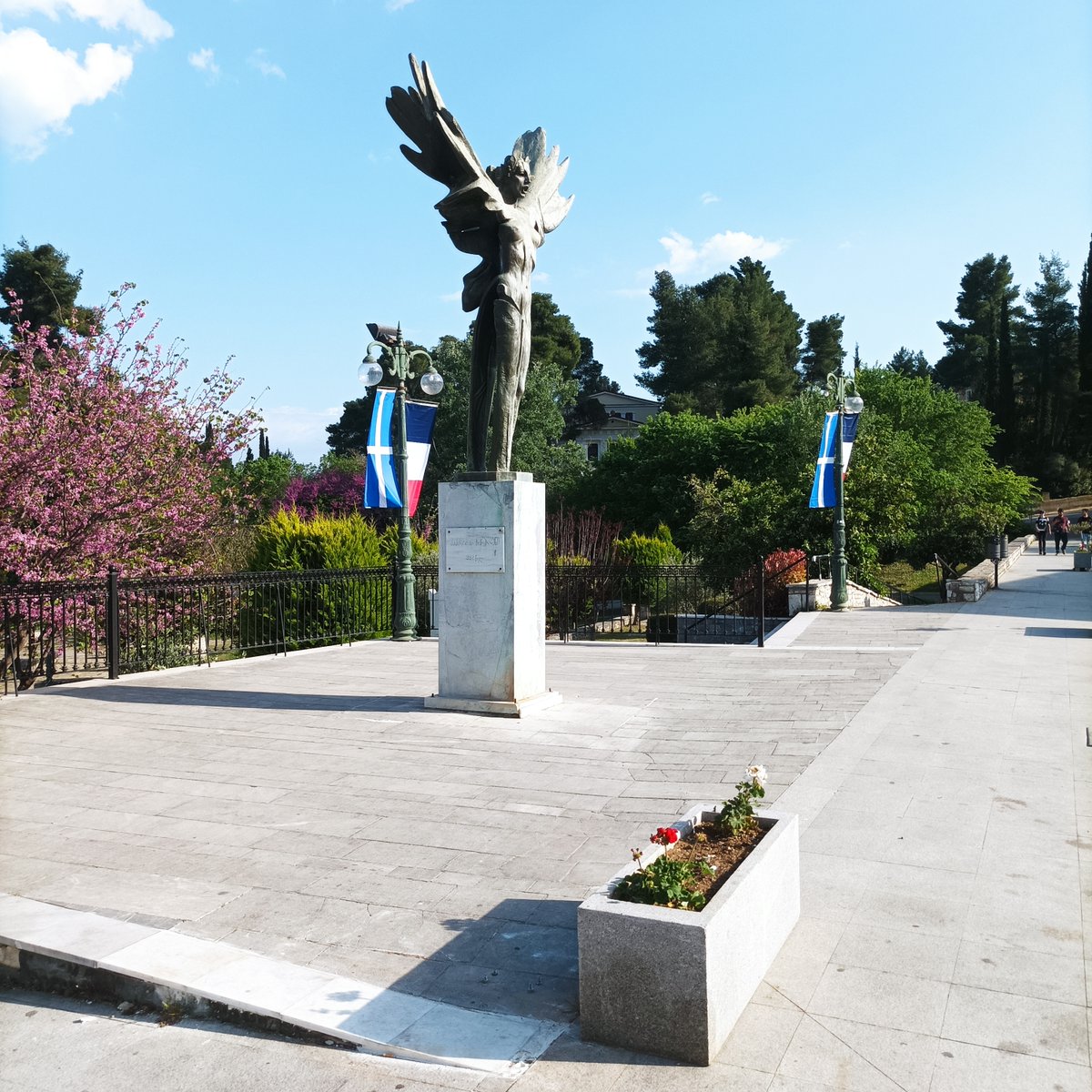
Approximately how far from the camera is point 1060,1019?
130 inches

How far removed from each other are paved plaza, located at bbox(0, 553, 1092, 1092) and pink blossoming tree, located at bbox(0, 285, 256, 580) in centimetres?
325

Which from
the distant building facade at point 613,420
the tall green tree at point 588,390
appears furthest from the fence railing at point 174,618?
the tall green tree at point 588,390

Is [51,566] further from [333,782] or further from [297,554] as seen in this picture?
[333,782]

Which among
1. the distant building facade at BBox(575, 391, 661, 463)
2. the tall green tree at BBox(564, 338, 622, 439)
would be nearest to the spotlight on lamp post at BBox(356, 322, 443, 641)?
the distant building facade at BBox(575, 391, 661, 463)

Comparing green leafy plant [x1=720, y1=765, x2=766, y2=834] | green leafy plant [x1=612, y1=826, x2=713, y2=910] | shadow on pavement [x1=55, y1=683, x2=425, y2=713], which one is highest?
green leafy plant [x1=720, y1=765, x2=766, y2=834]

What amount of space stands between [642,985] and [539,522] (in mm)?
6321

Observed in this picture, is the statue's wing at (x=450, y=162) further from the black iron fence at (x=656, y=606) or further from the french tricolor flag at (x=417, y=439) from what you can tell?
the black iron fence at (x=656, y=606)

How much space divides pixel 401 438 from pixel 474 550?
7.35 metres

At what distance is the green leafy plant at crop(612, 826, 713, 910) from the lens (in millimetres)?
3244

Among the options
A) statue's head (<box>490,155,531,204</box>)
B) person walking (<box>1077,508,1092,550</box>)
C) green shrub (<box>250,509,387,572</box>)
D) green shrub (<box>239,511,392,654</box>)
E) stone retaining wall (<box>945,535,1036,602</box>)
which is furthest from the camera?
person walking (<box>1077,508,1092,550</box>)

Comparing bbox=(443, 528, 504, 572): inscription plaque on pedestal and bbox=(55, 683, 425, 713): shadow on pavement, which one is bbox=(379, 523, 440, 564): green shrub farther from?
bbox=(443, 528, 504, 572): inscription plaque on pedestal

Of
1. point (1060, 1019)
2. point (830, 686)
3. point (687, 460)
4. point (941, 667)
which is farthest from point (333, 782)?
point (687, 460)

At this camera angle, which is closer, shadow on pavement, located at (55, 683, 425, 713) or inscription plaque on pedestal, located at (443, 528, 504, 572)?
inscription plaque on pedestal, located at (443, 528, 504, 572)

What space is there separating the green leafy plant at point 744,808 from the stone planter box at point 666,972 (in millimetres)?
562
